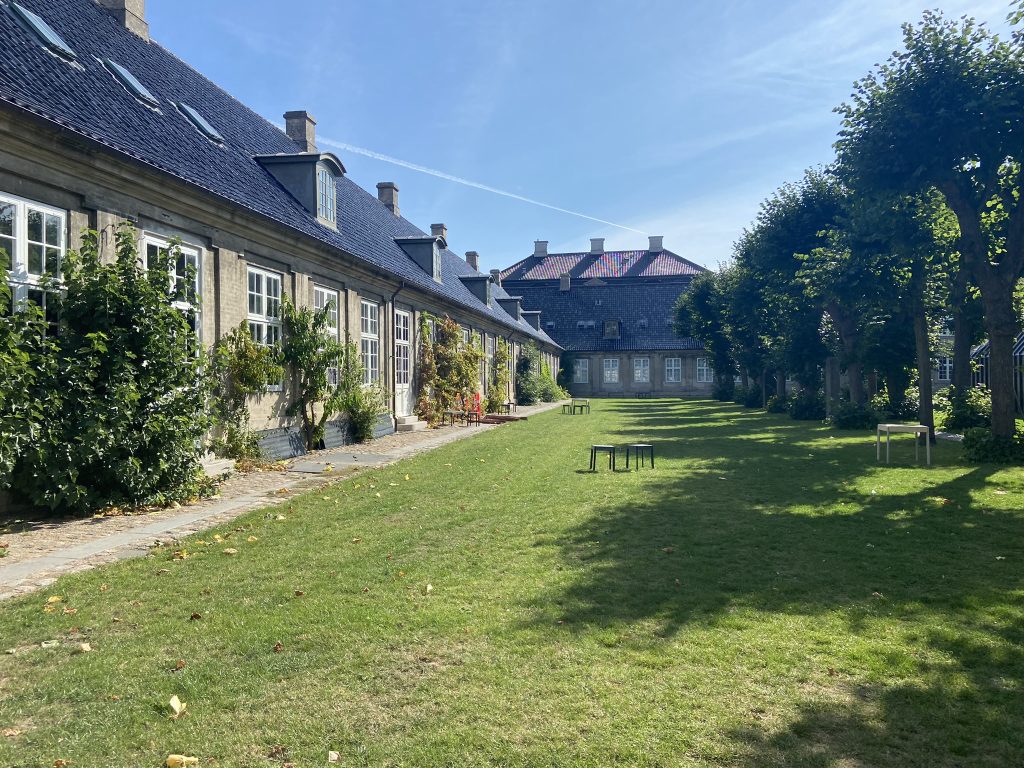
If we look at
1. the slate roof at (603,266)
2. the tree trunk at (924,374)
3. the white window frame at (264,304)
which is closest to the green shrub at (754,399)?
the tree trunk at (924,374)

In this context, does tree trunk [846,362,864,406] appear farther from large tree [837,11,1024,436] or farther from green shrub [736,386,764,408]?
green shrub [736,386,764,408]

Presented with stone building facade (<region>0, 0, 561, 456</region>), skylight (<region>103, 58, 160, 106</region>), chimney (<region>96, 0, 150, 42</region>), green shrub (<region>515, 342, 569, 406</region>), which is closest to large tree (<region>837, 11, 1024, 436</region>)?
stone building facade (<region>0, 0, 561, 456</region>)

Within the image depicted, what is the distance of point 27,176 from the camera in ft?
26.4

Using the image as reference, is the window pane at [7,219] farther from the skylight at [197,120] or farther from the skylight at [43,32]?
the skylight at [197,120]

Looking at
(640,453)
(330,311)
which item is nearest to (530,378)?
(330,311)

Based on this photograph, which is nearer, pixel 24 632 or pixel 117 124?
pixel 24 632

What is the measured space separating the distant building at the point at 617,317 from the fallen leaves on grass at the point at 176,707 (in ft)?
164

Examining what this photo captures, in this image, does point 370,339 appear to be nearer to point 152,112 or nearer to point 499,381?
point 152,112

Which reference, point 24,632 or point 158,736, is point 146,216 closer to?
point 24,632

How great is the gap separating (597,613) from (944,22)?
14.2 meters

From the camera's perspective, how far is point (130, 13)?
15.1 meters

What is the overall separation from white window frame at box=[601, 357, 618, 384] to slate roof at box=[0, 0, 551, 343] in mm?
35082

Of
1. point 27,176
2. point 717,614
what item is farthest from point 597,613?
point 27,176

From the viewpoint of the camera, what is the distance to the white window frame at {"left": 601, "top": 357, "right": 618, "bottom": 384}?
55.2m
